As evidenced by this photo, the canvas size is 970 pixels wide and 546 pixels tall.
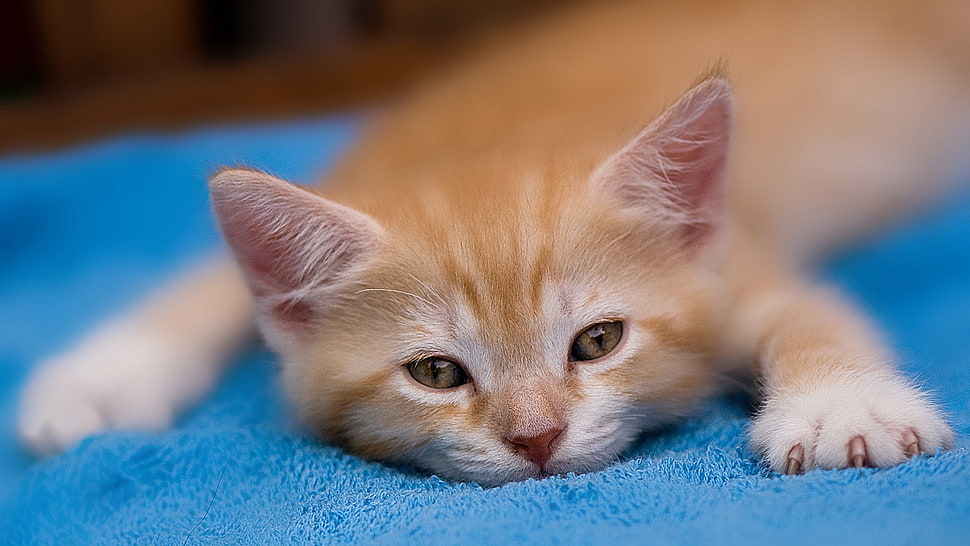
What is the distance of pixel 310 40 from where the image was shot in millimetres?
3523

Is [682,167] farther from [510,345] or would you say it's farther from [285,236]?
[285,236]

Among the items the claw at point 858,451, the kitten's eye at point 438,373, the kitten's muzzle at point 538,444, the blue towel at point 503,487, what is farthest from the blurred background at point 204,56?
the claw at point 858,451

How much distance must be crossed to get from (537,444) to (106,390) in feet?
2.45

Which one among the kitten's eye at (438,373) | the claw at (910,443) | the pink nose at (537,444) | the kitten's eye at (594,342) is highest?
the kitten's eye at (594,342)

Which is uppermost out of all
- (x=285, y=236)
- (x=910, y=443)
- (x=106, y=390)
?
(x=285, y=236)

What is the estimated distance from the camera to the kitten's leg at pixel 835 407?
3.44 ft

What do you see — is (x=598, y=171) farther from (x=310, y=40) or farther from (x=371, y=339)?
(x=310, y=40)

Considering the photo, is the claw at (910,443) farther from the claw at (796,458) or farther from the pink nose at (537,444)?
the pink nose at (537,444)

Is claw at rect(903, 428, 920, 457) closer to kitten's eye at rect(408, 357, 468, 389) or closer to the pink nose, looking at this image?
the pink nose

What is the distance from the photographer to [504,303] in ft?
3.70

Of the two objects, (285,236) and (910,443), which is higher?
(285,236)

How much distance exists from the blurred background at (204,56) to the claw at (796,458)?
88.6 inches

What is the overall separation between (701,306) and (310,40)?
2628 millimetres

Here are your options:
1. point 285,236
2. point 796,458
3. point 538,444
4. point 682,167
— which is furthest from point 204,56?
point 796,458
